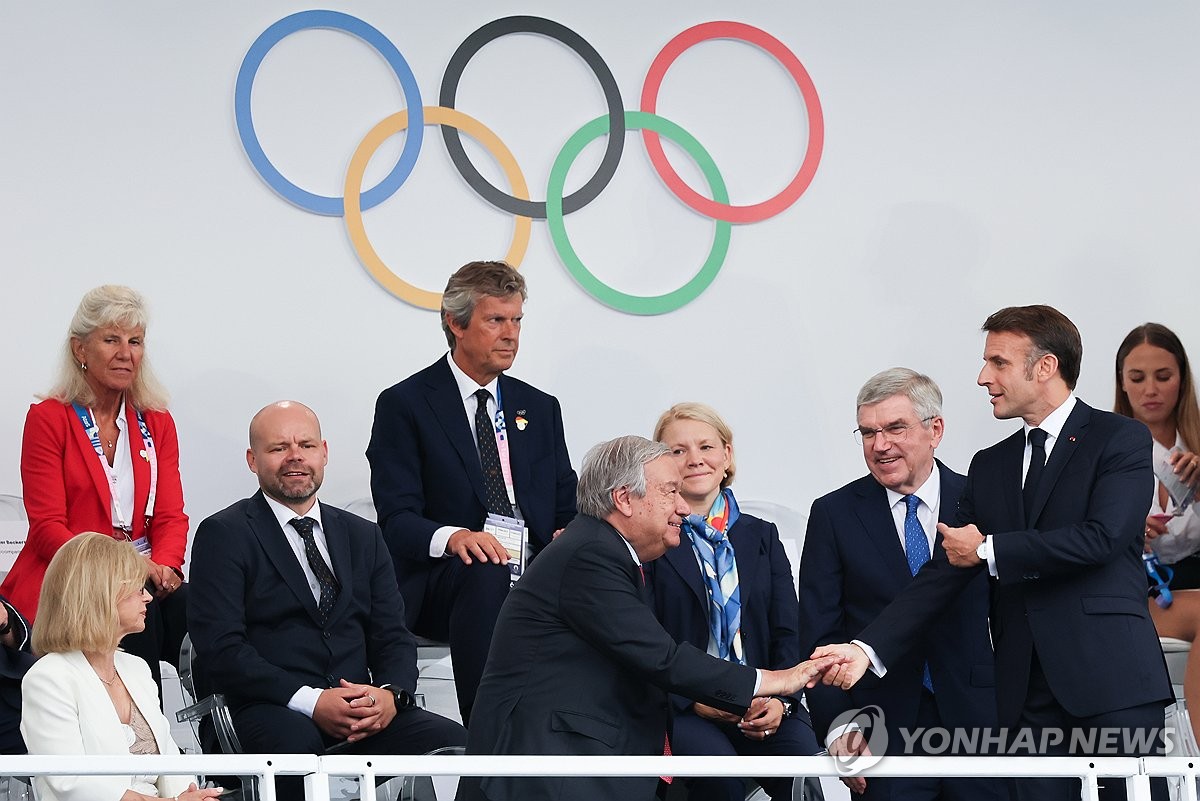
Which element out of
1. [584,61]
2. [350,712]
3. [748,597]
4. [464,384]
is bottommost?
[350,712]

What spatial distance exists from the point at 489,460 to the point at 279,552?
2.73 feet

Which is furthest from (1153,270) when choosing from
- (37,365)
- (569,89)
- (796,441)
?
(37,365)

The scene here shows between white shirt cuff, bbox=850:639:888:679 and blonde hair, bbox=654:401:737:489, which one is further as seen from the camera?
blonde hair, bbox=654:401:737:489

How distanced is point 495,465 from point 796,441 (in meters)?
1.79

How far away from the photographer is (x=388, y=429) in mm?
4848

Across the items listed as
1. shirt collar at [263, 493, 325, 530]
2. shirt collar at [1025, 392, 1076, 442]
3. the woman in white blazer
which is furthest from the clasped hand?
shirt collar at [1025, 392, 1076, 442]

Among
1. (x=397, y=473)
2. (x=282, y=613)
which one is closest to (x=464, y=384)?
(x=397, y=473)

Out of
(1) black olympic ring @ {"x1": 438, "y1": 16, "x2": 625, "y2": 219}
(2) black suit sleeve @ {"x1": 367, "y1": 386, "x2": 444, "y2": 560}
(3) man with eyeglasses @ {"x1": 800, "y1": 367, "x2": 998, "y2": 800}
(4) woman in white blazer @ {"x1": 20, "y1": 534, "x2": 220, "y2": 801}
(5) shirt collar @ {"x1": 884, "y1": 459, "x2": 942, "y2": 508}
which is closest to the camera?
(4) woman in white blazer @ {"x1": 20, "y1": 534, "x2": 220, "y2": 801}

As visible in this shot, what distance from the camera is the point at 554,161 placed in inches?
239

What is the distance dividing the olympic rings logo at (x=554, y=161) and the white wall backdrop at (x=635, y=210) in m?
0.05

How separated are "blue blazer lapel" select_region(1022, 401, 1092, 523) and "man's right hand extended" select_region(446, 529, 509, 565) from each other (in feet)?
5.05

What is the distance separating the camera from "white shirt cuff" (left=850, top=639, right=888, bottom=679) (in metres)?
4.00

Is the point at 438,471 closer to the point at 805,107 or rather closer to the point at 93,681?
the point at 93,681

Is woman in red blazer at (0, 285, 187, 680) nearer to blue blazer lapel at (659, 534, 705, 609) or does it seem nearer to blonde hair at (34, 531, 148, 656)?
blonde hair at (34, 531, 148, 656)
